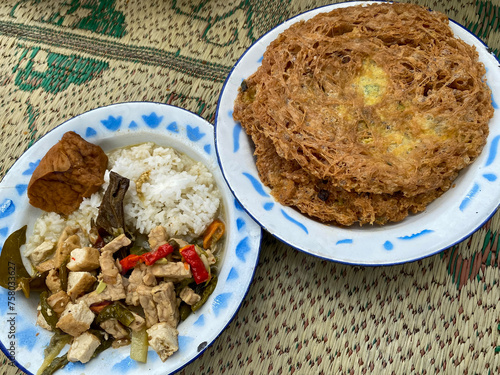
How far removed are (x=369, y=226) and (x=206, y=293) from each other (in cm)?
101

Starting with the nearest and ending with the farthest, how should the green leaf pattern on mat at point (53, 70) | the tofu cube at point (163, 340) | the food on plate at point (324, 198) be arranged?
1. the food on plate at point (324, 198)
2. the tofu cube at point (163, 340)
3. the green leaf pattern on mat at point (53, 70)

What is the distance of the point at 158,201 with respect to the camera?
8.20 ft

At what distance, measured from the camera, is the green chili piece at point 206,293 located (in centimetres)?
229

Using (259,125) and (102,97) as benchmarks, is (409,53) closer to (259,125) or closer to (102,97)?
(259,125)

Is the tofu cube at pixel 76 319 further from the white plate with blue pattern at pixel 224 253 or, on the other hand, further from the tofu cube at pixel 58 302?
the white plate with blue pattern at pixel 224 253

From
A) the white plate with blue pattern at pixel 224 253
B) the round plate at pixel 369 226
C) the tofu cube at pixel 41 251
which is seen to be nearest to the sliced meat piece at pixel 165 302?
the white plate with blue pattern at pixel 224 253

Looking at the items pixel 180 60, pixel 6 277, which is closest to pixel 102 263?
pixel 6 277

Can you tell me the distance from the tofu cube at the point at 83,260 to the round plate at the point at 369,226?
97 cm

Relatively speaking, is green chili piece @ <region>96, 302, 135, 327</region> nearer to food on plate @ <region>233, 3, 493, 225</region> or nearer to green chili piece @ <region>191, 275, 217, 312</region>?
green chili piece @ <region>191, 275, 217, 312</region>

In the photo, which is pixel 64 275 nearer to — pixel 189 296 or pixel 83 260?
pixel 83 260

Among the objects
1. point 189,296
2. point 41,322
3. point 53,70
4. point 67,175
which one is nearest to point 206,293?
point 189,296

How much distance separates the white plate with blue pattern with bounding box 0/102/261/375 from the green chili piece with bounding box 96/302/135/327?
0.19 metres

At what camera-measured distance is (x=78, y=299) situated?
2283mm

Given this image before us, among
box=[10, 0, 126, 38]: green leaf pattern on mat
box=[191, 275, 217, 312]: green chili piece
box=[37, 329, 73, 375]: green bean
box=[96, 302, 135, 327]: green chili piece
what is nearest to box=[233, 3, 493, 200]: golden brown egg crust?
box=[191, 275, 217, 312]: green chili piece
